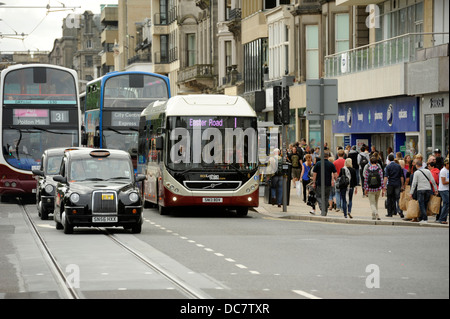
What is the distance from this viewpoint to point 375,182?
2730cm

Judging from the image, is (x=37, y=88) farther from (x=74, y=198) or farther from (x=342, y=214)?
(x=74, y=198)

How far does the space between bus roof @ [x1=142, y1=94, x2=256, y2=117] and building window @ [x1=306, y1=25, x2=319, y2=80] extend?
23555mm

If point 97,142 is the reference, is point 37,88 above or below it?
above

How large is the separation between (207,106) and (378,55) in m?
14.3

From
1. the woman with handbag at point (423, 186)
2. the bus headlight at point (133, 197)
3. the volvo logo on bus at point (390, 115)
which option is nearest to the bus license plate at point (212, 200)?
the woman with handbag at point (423, 186)

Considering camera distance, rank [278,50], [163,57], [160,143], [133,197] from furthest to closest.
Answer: [163,57] < [278,50] < [160,143] < [133,197]

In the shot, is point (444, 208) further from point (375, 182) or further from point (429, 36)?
point (429, 36)

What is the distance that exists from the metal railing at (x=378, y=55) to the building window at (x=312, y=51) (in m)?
3.64

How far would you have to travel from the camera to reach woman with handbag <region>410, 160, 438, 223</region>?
26109 millimetres

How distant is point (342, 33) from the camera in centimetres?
5131

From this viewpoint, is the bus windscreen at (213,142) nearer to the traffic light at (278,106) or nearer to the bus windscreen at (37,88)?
the traffic light at (278,106)

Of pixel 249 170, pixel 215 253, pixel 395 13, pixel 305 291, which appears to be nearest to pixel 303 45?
pixel 395 13

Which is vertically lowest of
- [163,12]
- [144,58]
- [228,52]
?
[228,52]

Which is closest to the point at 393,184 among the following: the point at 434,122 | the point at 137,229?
the point at 137,229
